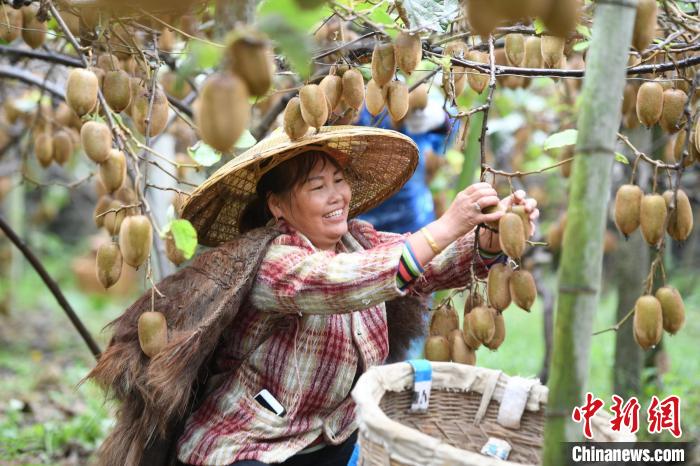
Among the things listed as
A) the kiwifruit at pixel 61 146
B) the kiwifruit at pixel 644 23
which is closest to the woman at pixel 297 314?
the kiwifruit at pixel 644 23

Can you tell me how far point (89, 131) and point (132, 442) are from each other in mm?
707

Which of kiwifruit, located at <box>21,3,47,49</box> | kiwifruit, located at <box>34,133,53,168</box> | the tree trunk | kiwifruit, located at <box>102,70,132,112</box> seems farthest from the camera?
kiwifruit, located at <box>34,133,53,168</box>

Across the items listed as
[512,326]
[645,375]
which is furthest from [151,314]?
[512,326]

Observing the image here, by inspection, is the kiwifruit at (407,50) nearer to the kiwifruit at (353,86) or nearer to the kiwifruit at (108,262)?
the kiwifruit at (353,86)

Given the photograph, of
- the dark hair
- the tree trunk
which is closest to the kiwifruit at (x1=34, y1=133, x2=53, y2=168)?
the dark hair

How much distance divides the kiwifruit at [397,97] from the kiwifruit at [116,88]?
54 cm

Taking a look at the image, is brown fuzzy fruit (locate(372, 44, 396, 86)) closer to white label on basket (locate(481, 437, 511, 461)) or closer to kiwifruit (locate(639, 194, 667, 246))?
kiwifruit (locate(639, 194, 667, 246))

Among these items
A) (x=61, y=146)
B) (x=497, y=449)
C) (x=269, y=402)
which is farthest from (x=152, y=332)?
(x=61, y=146)

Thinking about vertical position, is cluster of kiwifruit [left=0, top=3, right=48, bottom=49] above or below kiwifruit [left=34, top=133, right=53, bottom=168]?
above

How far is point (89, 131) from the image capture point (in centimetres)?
160

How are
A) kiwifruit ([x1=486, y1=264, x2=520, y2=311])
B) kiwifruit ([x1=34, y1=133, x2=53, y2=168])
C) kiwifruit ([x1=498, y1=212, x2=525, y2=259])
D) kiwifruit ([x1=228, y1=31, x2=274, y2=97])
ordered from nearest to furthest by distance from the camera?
kiwifruit ([x1=228, y1=31, x2=274, y2=97]), kiwifruit ([x1=498, y1=212, x2=525, y2=259]), kiwifruit ([x1=486, y1=264, x2=520, y2=311]), kiwifruit ([x1=34, y1=133, x2=53, y2=168])

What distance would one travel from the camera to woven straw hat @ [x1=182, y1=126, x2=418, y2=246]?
1916 mm

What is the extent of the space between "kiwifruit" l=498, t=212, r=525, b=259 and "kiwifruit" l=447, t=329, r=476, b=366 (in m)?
0.37

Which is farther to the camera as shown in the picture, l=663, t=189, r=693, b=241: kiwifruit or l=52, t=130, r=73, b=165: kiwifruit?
l=52, t=130, r=73, b=165: kiwifruit
